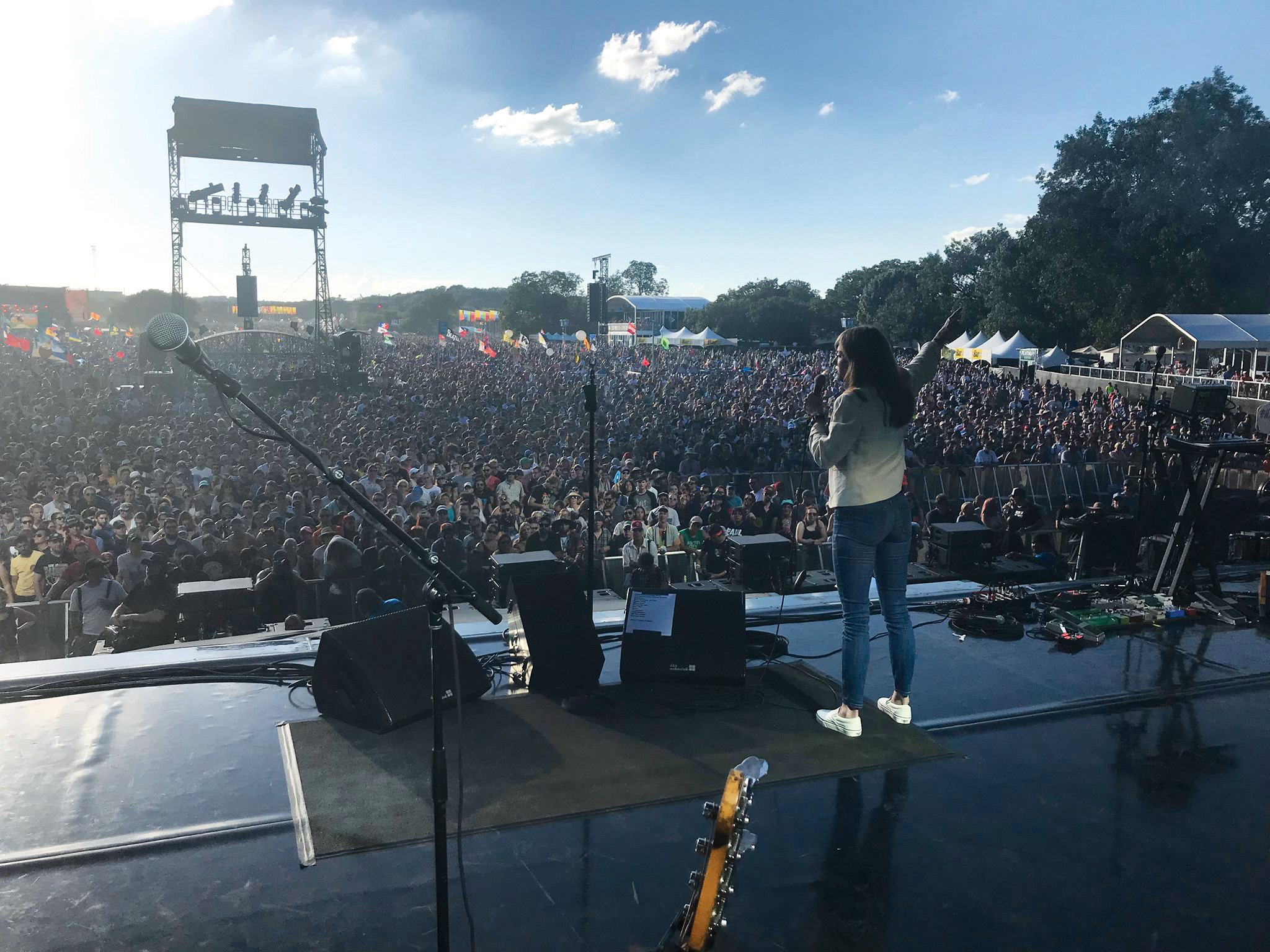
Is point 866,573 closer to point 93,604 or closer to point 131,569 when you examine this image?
point 93,604

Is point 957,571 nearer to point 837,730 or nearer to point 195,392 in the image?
point 837,730

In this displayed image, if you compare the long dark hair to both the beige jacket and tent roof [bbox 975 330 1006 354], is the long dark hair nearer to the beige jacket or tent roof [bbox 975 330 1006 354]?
the beige jacket

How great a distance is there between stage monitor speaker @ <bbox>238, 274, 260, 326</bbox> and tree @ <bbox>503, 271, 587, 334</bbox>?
3681 cm

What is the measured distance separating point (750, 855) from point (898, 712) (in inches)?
45.5

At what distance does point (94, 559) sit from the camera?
257 inches

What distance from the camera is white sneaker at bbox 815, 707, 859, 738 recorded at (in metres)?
3.17

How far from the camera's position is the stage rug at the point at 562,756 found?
264 centimetres

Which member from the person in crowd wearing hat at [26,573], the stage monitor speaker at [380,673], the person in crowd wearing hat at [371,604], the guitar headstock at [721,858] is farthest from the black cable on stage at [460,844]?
the person in crowd wearing hat at [26,573]

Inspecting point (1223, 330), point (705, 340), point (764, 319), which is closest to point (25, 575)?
point (1223, 330)

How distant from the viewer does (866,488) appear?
9.92 feet

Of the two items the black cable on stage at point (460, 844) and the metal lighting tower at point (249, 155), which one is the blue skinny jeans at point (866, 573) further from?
the metal lighting tower at point (249, 155)

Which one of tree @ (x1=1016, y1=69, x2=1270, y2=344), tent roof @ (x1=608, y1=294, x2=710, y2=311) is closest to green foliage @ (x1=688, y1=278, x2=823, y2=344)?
tent roof @ (x1=608, y1=294, x2=710, y2=311)

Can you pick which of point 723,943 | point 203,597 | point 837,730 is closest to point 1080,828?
point 837,730

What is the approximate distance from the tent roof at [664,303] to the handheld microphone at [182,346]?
67.1 m
